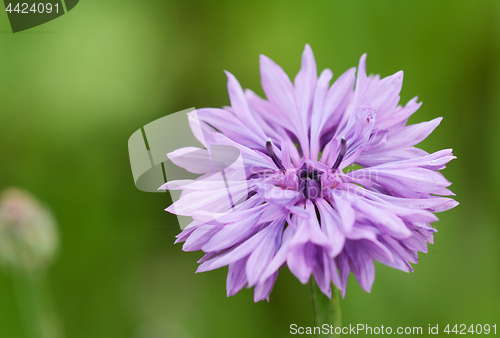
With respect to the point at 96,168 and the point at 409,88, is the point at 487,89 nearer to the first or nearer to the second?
the point at 409,88

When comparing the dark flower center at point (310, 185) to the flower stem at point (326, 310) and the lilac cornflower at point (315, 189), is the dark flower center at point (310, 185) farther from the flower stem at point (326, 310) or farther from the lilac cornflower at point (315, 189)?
the flower stem at point (326, 310)

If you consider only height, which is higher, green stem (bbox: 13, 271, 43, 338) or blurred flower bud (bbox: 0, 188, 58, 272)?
blurred flower bud (bbox: 0, 188, 58, 272)

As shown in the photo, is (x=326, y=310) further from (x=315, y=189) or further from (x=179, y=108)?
(x=179, y=108)

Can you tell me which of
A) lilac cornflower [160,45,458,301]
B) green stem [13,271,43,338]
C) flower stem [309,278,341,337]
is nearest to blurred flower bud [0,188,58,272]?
green stem [13,271,43,338]

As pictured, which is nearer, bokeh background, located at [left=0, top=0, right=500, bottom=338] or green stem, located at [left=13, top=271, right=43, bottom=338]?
green stem, located at [left=13, top=271, right=43, bottom=338]

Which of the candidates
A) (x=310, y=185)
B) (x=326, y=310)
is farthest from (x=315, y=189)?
(x=326, y=310)

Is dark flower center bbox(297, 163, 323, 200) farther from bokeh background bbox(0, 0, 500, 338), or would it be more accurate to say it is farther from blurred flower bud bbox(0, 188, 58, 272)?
blurred flower bud bbox(0, 188, 58, 272)

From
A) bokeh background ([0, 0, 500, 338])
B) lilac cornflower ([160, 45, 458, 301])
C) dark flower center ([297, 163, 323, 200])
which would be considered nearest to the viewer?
lilac cornflower ([160, 45, 458, 301])
